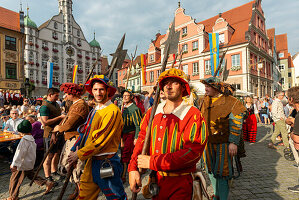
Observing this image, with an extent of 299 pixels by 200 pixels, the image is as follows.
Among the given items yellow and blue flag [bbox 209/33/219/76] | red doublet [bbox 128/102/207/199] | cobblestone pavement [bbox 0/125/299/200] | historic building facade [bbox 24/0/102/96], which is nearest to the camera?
red doublet [bbox 128/102/207/199]

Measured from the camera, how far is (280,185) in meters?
3.89

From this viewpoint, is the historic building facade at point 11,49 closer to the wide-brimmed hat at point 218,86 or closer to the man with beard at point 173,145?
the wide-brimmed hat at point 218,86

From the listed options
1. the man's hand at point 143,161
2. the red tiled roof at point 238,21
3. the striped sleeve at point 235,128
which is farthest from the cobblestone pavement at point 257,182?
the red tiled roof at point 238,21

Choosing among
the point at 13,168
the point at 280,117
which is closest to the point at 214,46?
the point at 280,117

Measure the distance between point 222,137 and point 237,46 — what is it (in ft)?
73.6

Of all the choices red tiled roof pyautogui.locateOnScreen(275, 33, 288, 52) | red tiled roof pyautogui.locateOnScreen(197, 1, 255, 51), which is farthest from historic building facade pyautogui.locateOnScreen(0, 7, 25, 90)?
red tiled roof pyautogui.locateOnScreen(275, 33, 288, 52)

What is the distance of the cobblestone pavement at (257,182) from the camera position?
3500 millimetres

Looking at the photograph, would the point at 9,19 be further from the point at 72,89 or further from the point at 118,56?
the point at 118,56

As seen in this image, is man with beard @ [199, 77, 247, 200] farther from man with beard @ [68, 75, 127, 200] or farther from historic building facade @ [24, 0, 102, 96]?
historic building facade @ [24, 0, 102, 96]

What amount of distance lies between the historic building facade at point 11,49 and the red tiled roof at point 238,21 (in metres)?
29.6

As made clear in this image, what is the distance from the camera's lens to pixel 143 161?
1601 millimetres

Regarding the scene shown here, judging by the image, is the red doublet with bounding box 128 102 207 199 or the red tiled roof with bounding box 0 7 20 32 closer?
the red doublet with bounding box 128 102 207 199

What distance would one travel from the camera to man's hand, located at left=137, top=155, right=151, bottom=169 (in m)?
1.57

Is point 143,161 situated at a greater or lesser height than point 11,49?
lesser
